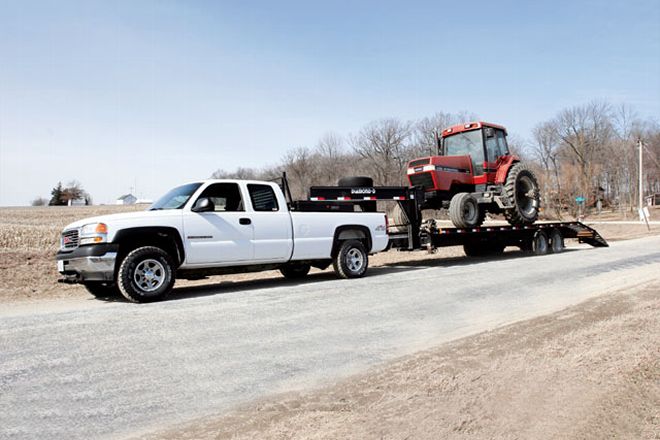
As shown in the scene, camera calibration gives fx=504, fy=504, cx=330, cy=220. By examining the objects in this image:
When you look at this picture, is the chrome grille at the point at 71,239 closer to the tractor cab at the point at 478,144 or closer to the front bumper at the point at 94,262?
the front bumper at the point at 94,262

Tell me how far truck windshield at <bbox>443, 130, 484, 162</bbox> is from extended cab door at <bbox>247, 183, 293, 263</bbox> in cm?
764

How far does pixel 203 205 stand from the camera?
28.0ft

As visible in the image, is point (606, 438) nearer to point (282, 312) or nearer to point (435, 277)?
point (282, 312)

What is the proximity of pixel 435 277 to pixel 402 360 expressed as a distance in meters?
5.89

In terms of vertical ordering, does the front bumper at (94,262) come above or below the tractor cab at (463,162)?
below

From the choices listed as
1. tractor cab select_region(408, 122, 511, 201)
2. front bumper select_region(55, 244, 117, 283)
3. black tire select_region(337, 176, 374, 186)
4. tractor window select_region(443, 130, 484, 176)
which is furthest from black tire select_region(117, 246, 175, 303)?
tractor window select_region(443, 130, 484, 176)

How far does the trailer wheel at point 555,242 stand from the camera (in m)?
17.1

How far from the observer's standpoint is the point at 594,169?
62531mm

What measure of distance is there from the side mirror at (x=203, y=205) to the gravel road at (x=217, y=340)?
1.48 m

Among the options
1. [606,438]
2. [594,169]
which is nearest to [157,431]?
[606,438]

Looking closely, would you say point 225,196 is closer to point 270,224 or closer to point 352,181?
point 270,224

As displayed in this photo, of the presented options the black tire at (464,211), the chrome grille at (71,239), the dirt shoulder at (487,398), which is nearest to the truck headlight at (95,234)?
the chrome grille at (71,239)

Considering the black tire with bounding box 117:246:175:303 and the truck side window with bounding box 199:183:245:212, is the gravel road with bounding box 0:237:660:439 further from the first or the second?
the truck side window with bounding box 199:183:245:212

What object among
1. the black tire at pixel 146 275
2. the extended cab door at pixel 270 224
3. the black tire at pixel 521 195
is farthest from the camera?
the black tire at pixel 521 195
